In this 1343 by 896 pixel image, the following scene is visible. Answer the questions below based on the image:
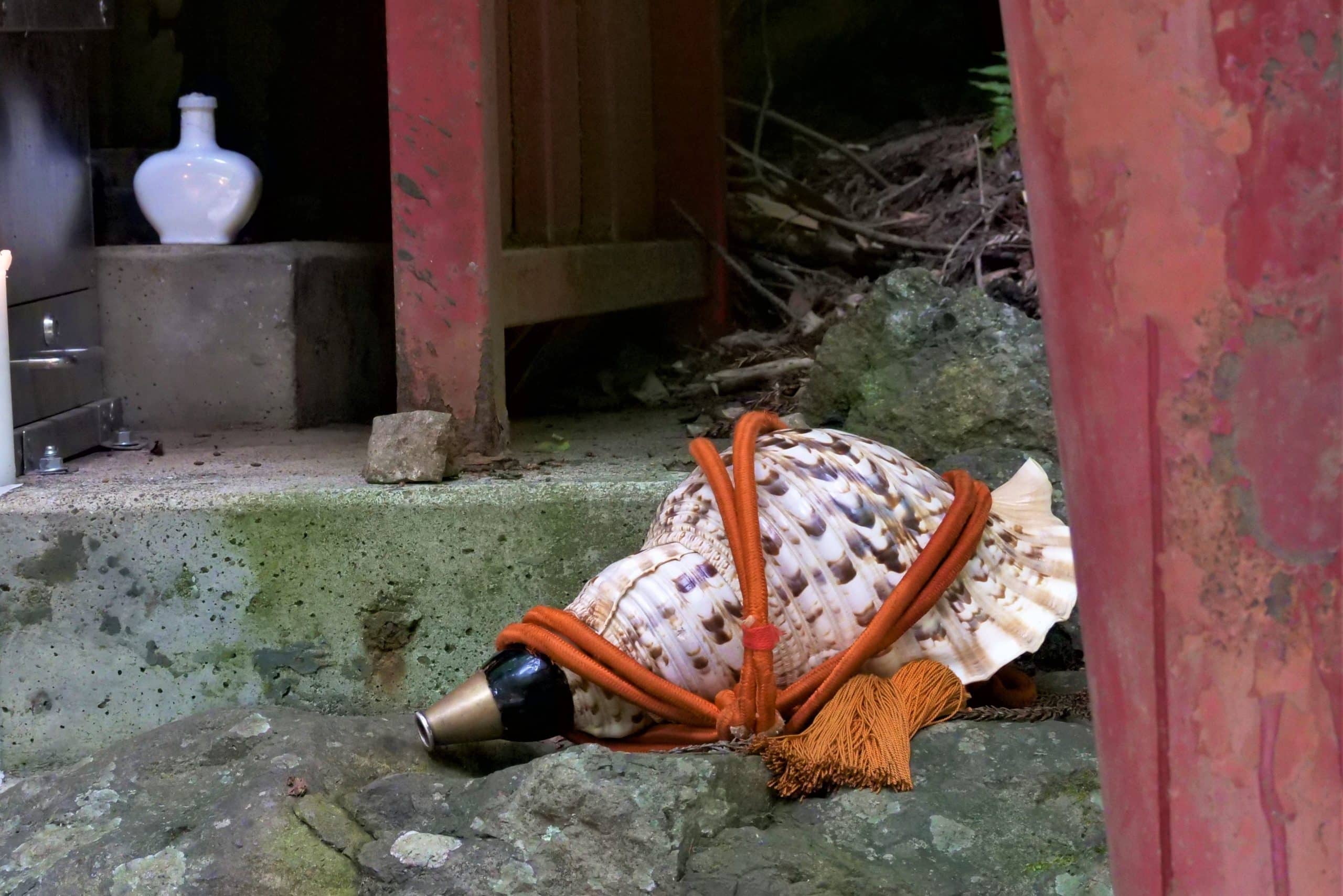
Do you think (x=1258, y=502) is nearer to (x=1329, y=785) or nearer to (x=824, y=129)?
(x=1329, y=785)

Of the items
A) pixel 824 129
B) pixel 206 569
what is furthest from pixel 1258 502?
pixel 824 129

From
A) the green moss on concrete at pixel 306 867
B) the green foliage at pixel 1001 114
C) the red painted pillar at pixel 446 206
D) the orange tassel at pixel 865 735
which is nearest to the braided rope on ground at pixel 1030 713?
the orange tassel at pixel 865 735

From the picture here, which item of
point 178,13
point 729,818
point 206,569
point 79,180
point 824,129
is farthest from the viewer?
point 824,129

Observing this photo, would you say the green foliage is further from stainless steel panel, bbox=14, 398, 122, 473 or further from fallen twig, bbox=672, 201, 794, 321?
stainless steel panel, bbox=14, 398, 122, 473

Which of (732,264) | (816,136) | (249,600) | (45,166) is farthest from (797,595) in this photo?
(816,136)

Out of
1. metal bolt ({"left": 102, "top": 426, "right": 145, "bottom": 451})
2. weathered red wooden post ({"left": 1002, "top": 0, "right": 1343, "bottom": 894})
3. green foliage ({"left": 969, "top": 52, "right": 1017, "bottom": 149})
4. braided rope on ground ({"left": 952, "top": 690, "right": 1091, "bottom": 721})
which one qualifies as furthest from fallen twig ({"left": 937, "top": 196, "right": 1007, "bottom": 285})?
weathered red wooden post ({"left": 1002, "top": 0, "right": 1343, "bottom": 894})
